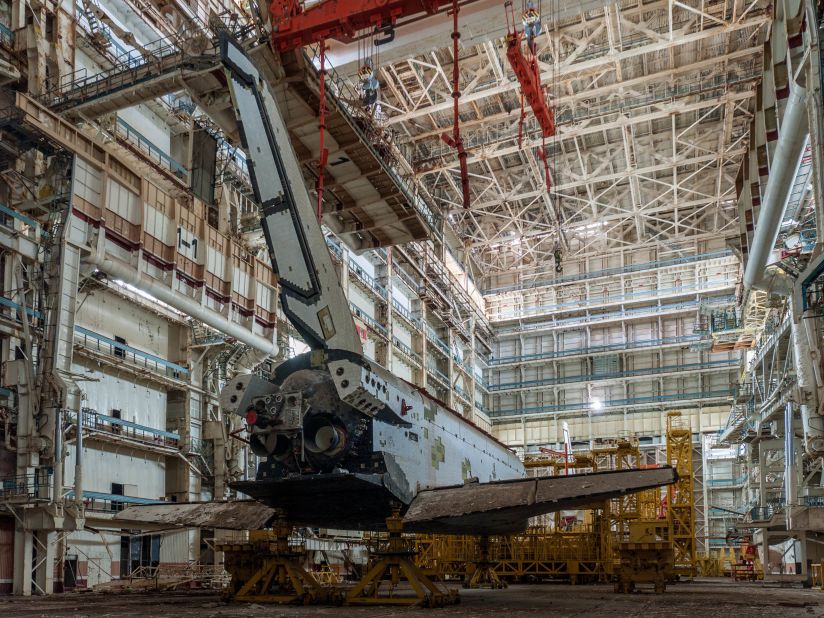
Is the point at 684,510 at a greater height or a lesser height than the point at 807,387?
lesser

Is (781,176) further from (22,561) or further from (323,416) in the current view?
(22,561)

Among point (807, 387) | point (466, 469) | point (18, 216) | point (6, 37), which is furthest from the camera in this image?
point (807, 387)

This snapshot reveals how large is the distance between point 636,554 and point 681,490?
11.8 meters

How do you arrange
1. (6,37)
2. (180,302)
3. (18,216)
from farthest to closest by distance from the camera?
(180,302), (6,37), (18,216)

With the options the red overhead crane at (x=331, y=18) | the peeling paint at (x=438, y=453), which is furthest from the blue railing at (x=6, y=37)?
the peeling paint at (x=438, y=453)

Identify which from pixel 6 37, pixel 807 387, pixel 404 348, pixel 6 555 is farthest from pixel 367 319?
pixel 6 555

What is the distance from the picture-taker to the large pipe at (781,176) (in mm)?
16234

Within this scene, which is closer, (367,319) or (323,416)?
(323,416)

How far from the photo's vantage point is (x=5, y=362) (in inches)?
824

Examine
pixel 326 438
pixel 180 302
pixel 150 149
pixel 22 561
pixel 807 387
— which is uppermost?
pixel 150 149

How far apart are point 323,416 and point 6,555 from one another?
12.5m

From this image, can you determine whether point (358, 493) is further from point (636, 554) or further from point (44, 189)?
point (44, 189)

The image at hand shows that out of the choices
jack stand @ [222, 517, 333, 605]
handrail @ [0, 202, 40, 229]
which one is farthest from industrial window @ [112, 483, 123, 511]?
jack stand @ [222, 517, 333, 605]

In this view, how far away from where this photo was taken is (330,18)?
69.5 ft
